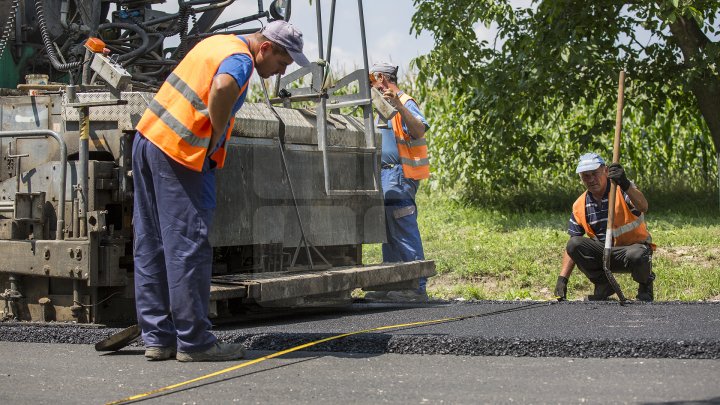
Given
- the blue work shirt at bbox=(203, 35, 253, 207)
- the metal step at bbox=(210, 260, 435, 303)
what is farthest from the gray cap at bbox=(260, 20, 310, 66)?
the metal step at bbox=(210, 260, 435, 303)

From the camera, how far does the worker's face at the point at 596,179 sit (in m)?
7.48

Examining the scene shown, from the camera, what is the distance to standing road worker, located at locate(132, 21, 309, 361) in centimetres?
497

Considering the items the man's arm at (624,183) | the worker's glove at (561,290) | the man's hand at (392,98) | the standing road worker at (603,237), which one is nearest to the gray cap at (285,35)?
the man's hand at (392,98)

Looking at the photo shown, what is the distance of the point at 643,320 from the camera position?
5984 millimetres

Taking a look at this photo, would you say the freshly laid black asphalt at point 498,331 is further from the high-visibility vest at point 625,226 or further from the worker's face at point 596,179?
the worker's face at point 596,179

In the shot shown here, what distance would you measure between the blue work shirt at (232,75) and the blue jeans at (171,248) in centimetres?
1

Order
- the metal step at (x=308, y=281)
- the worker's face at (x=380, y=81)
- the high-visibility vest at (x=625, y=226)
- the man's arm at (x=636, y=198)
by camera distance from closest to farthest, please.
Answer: the metal step at (x=308, y=281) < the man's arm at (x=636, y=198) < the high-visibility vest at (x=625, y=226) < the worker's face at (x=380, y=81)

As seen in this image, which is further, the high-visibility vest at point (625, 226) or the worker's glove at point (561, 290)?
the high-visibility vest at point (625, 226)

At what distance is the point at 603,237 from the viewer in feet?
24.9

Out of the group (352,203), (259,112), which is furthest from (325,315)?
(259,112)

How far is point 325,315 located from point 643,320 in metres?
2.00

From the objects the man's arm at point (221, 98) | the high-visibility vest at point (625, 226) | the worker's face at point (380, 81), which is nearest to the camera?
the man's arm at point (221, 98)

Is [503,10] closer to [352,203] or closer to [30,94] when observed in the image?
[352,203]

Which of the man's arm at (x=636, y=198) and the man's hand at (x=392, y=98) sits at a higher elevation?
the man's hand at (x=392, y=98)
